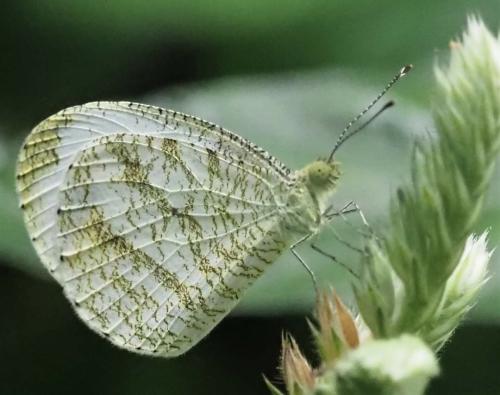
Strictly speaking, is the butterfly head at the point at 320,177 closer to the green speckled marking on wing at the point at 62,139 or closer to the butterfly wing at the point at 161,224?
the butterfly wing at the point at 161,224

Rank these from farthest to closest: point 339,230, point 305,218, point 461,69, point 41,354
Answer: point 41,354, point 339,230, point 305,218, point 461,69

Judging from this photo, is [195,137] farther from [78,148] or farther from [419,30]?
[419,30]

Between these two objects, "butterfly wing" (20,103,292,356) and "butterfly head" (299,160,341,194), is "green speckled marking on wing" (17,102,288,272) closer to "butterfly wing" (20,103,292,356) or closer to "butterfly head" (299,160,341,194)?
"butterfly wing" (20,103,292,356)

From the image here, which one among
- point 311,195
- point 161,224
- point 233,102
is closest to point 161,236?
point 161,224

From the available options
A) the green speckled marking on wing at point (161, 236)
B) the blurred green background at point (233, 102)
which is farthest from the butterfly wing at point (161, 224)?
the blurred green background at point (233, 102)

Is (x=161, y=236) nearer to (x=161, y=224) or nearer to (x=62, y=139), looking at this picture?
(x=161, y=224)

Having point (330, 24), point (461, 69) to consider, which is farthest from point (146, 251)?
point (330, 24)
